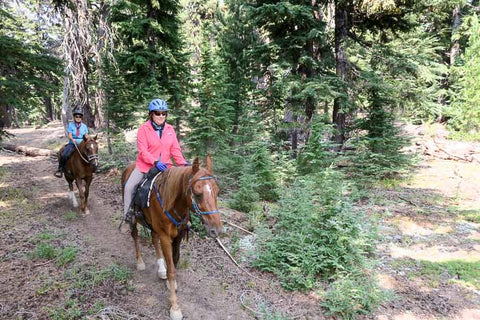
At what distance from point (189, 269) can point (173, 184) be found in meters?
2.67

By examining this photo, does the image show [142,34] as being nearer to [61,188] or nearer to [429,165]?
[61,188]

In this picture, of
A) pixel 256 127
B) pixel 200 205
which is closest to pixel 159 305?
pixel 200 205

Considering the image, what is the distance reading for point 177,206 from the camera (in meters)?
4.36

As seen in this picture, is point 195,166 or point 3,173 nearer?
point 195,166

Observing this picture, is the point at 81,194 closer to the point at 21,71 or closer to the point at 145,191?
the point at 21,71

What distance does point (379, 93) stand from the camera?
1288 cm

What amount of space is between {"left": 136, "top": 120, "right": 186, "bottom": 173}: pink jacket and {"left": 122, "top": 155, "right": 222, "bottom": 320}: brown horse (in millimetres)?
645

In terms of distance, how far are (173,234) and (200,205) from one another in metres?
1.33

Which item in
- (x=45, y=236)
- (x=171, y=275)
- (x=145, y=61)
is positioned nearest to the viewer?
(x=171, y=275)

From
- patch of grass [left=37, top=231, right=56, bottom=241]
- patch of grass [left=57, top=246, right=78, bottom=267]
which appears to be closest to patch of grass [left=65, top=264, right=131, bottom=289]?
patch of grass [left=57, top=246, right=78, bottom=267]

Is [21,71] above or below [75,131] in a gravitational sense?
above

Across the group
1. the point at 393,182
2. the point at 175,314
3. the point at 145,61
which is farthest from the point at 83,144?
the point at 393,182

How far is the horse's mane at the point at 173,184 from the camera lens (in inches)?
163

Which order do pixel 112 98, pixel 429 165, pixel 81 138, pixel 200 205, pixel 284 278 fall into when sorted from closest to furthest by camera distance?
pixel 200 205
pixel 284 278
pixel 81 138
pixel 112 98
pixel 429 165
